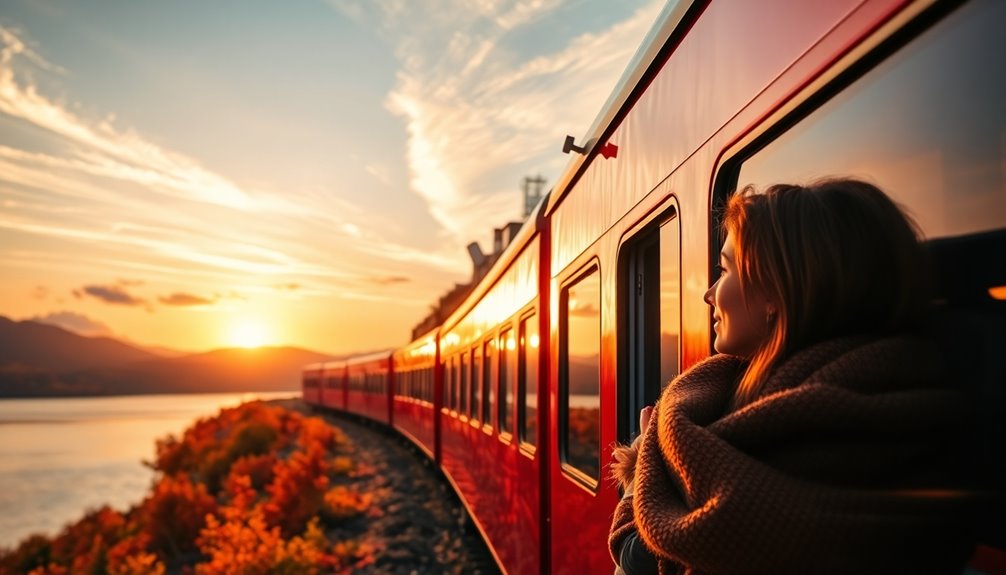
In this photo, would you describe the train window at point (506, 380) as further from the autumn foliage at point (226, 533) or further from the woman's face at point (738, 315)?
the woman's face at point (738, 315)

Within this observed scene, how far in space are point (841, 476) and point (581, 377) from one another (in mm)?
3066

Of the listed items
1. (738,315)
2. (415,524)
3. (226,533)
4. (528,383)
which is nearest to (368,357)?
(415,524)

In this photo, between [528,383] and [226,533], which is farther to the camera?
[226,533]

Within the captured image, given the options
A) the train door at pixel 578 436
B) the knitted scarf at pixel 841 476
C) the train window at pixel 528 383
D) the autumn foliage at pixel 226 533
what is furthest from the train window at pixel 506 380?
the knitted scarf at pixel 841 476

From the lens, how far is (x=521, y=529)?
5883 millimetres

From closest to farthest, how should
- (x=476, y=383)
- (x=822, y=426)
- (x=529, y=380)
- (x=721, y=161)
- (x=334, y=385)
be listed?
(x=822, y=426) < (x=721, y=161) < (x=529, y=380) < (x=476, y=383) < (x=334, y=385)

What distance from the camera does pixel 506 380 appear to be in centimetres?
709

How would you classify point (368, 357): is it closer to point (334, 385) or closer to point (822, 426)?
point (334, 385)

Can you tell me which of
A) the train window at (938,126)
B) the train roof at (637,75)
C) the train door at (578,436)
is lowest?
the train door at (578,436)

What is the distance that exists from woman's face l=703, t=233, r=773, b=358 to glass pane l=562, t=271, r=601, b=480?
2.10 meters

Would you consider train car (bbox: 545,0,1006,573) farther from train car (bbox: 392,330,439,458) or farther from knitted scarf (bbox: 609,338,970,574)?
train car (bbox: 392,330,439,458)

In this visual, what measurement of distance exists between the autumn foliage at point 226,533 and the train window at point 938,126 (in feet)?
29.0

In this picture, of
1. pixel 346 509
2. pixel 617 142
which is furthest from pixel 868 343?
pixel 346 509

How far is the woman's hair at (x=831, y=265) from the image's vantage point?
146 cm
